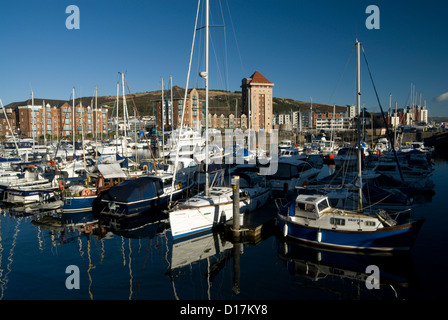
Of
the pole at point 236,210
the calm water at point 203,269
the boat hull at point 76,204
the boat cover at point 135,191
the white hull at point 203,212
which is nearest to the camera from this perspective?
the calm water at point 203,269

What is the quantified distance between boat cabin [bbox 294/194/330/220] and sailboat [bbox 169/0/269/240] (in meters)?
4.57

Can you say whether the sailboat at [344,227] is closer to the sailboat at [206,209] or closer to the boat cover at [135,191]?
the sailboat at [206,209]

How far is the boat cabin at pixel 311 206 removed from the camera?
17.4 metres

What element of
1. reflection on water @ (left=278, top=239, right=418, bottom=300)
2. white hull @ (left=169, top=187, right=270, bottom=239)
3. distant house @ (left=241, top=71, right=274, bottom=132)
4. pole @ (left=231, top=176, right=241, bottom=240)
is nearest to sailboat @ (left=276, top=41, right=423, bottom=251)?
A: reflection on water @ (left=278, top=239, right=418, bottom=300)

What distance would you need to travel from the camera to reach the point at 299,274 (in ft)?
49.6

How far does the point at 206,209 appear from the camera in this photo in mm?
19734

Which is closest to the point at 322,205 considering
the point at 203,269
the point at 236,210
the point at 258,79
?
the point at 236,210

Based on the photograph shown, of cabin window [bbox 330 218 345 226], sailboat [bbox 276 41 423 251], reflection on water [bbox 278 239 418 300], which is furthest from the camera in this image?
cabin window [bbox 330 218 345 226]

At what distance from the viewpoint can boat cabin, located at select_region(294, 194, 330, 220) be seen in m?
17.4

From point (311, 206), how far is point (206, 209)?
6086mm

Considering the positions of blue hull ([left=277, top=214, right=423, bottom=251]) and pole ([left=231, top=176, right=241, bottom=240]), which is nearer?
blue hull ([left=277, top=214, right=423, bottom=251])

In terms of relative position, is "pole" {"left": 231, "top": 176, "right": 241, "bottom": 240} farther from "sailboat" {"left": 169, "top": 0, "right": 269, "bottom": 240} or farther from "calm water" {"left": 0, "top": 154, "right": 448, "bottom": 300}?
"sailboat" {"left": 169, "top": 0, "right": 269, "bottom": 240}

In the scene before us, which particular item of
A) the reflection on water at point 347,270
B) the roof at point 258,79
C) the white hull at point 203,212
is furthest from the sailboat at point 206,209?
the roof at point 258,79
